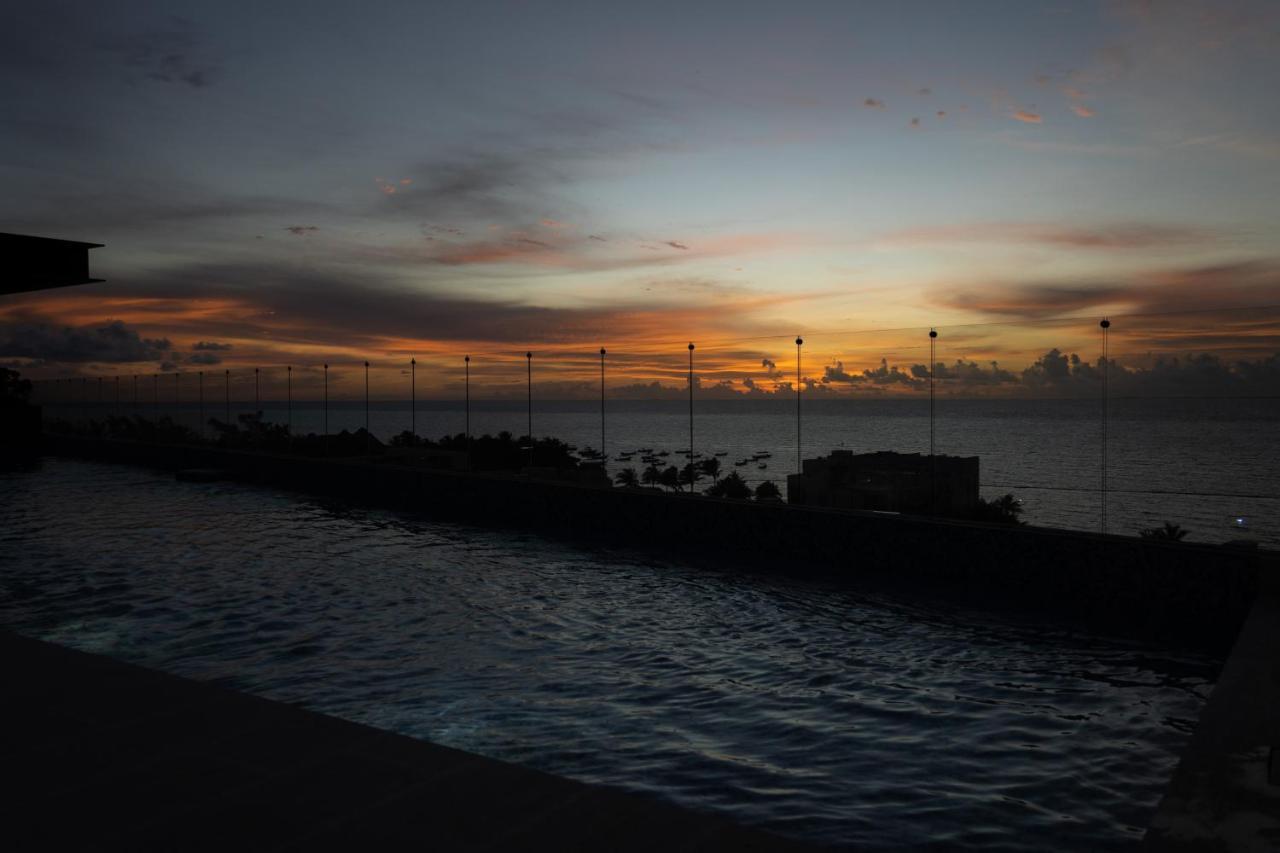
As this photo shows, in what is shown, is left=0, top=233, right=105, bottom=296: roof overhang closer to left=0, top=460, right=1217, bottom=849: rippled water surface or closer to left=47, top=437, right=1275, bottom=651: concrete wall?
left=0, top=460, right=1217, bottom=849: rippled water surface

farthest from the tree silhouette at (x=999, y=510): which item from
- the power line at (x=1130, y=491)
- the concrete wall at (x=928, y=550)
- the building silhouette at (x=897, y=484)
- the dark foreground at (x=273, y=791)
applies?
the dark foreground at (x=273, y=791)

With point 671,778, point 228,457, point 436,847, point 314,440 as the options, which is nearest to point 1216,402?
point 671,778

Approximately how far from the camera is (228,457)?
27.7m

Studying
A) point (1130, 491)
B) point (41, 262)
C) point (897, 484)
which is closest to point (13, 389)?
point (41, 262)

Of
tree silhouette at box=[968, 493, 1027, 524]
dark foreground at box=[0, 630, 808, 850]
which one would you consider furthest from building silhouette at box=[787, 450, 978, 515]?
dark foreground at box=[0, 630, 808, 850]

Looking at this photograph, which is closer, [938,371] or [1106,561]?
[1106,561]

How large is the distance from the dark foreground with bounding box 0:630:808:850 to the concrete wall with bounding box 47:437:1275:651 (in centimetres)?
765

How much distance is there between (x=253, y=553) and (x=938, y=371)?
1080 cm

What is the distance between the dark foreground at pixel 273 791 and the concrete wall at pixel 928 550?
25.1 ft

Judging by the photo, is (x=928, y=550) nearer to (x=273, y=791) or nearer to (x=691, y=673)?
(x=691, y=673)

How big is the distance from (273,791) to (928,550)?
9.45 m

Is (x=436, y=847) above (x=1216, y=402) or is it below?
below

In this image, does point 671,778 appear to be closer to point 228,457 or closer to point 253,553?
point 253,553

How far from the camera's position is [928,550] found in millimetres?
11617
